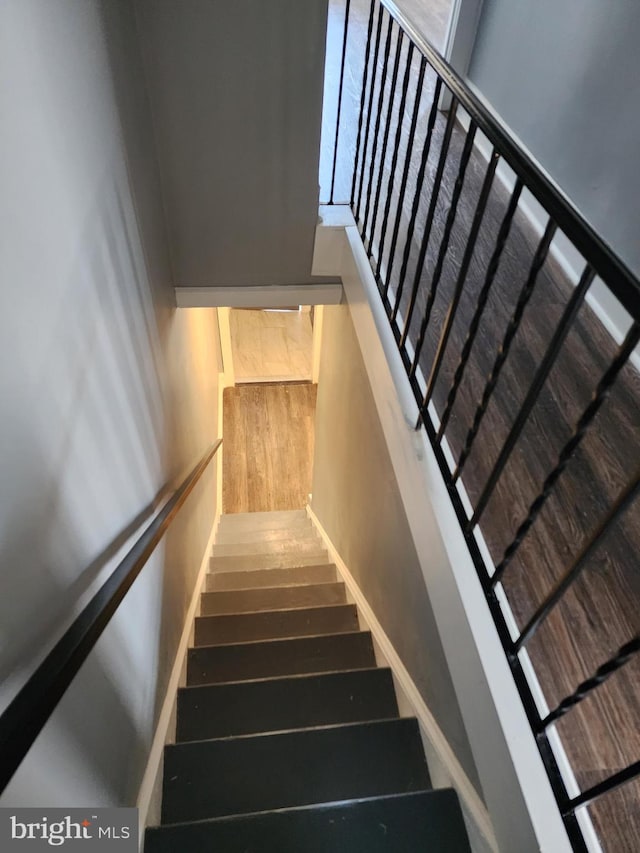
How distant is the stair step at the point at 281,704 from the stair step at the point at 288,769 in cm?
22

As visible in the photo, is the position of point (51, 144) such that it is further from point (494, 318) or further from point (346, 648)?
point (346, 648)

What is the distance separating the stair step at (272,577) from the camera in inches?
149

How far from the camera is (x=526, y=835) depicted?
1086 mm

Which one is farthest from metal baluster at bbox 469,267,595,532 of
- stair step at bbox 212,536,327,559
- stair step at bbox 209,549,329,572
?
stair step at bbox 212,536,327,559

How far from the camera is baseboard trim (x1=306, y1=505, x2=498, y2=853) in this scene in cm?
160

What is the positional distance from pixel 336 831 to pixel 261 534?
3328 mm

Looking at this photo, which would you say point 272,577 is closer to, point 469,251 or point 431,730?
point 431,730

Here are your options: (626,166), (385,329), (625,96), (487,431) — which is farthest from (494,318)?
(625,96)

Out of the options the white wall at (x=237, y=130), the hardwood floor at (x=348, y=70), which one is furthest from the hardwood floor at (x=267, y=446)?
the hardwood floor at (x=348, y=70)

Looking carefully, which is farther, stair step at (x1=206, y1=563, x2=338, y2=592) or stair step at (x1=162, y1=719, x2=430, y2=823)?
stair step at (x1=206, y1=563, x2=338, y2=592)

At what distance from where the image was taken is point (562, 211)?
34.5 inches

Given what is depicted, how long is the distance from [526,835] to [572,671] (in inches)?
13.0

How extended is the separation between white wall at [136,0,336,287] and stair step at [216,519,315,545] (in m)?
2.56

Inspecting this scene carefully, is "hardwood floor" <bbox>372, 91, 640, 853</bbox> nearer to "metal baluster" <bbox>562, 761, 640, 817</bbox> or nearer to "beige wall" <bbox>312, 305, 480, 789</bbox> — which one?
"metal baluster" <bbox>562, 761, 640, 817</bbox>
